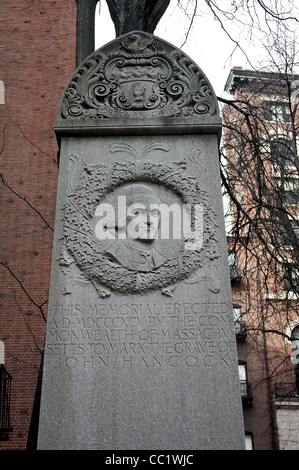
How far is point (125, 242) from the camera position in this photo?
157 inches

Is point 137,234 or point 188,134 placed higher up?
point 188,134

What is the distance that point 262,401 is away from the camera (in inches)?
923

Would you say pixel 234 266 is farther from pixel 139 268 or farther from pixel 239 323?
pixel 139 268

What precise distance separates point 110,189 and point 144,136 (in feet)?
1.92

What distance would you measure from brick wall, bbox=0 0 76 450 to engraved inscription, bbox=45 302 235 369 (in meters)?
7.05

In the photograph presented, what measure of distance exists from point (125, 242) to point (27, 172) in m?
10.1

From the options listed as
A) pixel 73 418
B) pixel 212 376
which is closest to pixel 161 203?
pixel 212 376

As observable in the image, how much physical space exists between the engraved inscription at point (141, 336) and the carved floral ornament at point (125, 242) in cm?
18

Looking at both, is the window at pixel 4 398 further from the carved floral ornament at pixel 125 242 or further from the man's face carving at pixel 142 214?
the man's face carving at pixel 142 214

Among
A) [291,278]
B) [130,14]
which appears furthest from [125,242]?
[291,278]

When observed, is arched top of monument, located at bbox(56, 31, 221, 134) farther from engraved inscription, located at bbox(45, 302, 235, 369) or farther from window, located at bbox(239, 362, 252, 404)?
window, located at bbox(239, 362, 252, 404)

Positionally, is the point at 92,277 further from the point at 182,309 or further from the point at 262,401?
the point at 262,401

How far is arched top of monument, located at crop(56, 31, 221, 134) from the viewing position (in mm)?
4312

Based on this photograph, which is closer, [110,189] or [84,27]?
[110,189]
